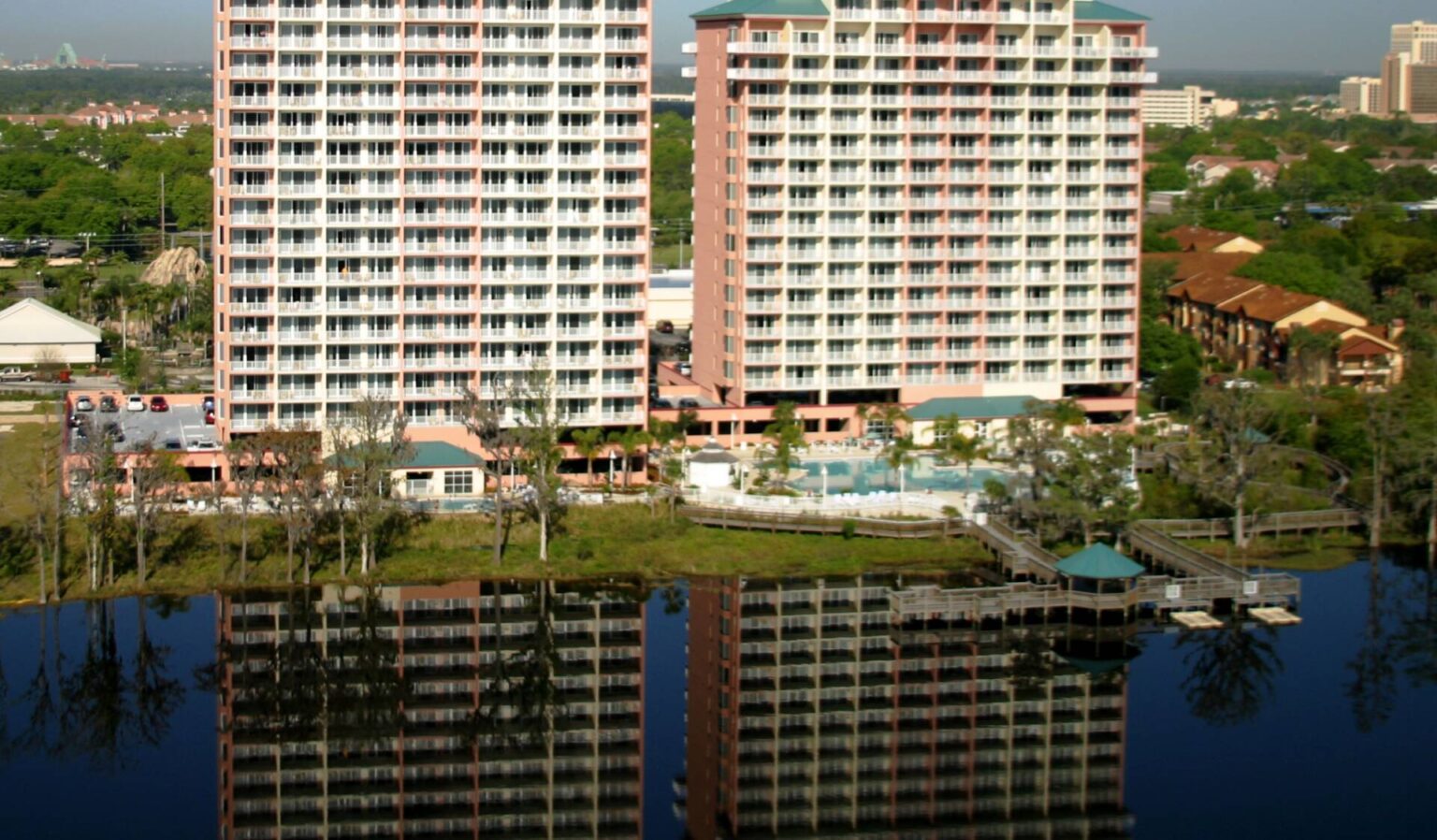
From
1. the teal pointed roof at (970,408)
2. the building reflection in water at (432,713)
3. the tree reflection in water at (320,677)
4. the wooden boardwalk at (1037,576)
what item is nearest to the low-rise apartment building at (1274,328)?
the teal pointed roof at (970,408)

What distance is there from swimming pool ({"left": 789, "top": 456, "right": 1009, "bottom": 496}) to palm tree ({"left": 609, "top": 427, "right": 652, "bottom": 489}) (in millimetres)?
3525

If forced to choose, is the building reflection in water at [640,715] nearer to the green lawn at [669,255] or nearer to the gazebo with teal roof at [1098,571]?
the gazebo with teal roof at [1098,571]

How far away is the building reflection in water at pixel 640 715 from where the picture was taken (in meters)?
33.2

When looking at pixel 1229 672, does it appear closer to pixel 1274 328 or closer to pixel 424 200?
pixel 424 200

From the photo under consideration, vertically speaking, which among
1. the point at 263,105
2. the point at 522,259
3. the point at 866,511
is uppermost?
the point at 263,105

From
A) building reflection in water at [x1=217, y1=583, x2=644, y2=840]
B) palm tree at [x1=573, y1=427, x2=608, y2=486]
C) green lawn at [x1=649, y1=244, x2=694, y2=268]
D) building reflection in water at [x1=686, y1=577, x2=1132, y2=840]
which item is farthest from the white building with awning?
green lawn at [x1=649, y1=244, x2=694, y2=268]

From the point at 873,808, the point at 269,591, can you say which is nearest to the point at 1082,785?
the point at 873,808

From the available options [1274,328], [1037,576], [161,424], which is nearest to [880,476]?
[1037,576]

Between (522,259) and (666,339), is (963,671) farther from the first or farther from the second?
(666,339)

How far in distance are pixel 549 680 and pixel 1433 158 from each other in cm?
11030

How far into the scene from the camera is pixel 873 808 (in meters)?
33.7

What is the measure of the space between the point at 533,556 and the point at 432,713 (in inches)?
337

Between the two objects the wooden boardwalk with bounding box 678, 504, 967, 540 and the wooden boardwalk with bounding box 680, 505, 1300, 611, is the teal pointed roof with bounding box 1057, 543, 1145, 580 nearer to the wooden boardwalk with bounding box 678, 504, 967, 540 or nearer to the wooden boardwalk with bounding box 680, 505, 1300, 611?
the wooden boardwalk with bounding box 680, 505, 1300, 611

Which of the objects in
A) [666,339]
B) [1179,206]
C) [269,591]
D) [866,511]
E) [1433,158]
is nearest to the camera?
[269,591]
